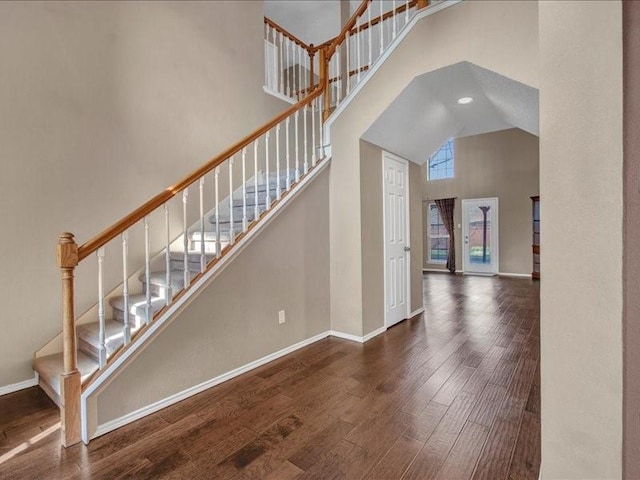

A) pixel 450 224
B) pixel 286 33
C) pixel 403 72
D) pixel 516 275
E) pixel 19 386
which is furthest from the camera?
pixel 450 224

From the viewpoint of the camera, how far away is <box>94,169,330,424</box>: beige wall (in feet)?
7.02

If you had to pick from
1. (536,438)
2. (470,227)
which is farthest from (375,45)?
(536,438)

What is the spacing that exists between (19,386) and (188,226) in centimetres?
190

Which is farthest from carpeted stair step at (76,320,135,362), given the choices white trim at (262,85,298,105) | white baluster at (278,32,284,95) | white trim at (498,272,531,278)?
white trim at (498,272,531,278)

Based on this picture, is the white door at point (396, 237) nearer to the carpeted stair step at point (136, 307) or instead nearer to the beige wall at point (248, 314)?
the beige wall at point (248, 314)

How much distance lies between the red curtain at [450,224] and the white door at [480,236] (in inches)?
10.0

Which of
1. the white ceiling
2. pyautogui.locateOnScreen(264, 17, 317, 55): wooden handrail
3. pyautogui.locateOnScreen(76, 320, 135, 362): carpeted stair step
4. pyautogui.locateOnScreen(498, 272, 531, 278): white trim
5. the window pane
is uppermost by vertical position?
pyautogui.locateOnScreen(264, 17, 317, 55): wooden handrail

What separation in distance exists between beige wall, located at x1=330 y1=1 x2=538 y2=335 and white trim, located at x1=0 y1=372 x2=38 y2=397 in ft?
8.69

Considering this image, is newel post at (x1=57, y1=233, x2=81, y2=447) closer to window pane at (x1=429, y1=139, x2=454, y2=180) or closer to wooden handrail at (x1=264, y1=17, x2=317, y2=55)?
wooden handrail at (x1=264, y1=17, x2=317, y2=55)

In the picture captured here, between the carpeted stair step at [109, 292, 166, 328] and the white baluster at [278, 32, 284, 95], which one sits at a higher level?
the white baluster at [278, 32, 284, 95]

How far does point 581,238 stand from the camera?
1.18 metres

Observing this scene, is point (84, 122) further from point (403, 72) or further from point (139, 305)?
point (403, 72)

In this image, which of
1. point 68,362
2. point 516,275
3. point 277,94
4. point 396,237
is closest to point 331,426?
point 68,362

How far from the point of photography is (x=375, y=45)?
6.51 metres
